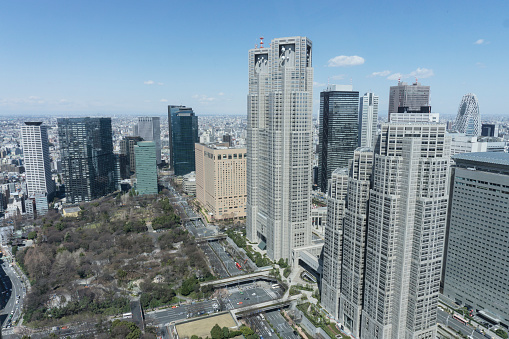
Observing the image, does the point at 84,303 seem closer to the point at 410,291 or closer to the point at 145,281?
the point at 145,281

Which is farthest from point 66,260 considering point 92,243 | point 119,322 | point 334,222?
point 334,222

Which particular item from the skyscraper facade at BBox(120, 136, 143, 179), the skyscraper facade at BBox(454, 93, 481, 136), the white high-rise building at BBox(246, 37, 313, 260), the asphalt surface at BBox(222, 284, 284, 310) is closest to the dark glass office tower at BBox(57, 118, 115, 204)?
the skyscraper facade at BBox(120, 136, 143, 179)

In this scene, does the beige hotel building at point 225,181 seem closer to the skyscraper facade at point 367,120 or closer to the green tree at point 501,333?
the skyscraper facade at point 367,120

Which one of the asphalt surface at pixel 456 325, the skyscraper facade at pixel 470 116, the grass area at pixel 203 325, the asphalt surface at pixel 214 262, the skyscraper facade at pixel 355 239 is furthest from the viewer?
the skyscraper facade at pixel 470 116

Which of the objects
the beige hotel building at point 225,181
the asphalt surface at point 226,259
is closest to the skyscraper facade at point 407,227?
the asphalt surface at point 226,259

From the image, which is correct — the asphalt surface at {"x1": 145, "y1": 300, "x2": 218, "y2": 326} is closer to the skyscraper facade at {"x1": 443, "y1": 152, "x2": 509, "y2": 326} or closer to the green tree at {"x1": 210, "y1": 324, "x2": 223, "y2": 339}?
the green tree at {"x1": 210, "y1": 324, "x2": 223, "y2": 339}

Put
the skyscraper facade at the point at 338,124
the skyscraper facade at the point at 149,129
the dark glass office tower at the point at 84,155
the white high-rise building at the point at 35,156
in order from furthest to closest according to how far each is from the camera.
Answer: the skyscraper facade at the point at 149,129
the skyscraper facade at the point at 338,124
the dark glass office tower at the point at 84,155
the white high-rise building at the point at 35,156

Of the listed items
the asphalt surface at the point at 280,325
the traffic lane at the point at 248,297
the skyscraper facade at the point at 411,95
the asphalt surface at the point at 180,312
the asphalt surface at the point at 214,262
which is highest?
the skyscraper facade at the point at 411,95
